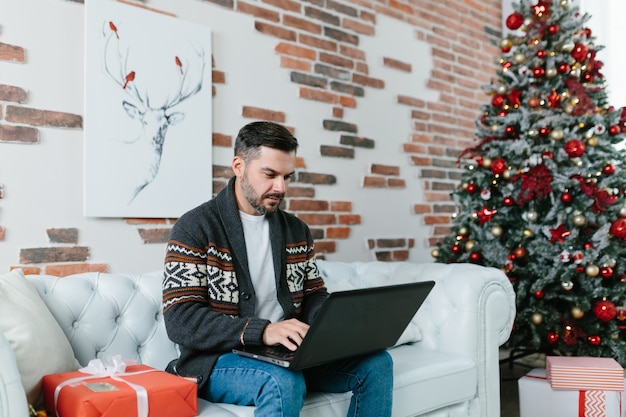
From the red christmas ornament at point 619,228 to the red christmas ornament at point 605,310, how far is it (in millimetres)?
320

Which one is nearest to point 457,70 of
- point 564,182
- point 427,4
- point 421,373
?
point 427,4

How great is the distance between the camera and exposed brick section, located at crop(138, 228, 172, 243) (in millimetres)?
2484

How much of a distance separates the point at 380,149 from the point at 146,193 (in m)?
1.54

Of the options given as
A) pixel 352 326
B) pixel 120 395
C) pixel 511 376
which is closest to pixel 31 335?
pixel 120 395

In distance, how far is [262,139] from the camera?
1804 mm

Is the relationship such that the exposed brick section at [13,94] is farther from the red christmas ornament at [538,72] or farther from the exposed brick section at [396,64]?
the red christmas ornament at [538,72]

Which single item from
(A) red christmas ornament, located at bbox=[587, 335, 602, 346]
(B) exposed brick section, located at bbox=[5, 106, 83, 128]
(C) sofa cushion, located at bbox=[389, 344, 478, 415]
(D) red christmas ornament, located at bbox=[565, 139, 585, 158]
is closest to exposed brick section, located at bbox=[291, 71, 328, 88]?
(B) exposed brick section, located at bbox=[5, 106, 83, 128]

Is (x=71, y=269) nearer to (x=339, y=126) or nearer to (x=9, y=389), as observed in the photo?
(x=9, y=389)

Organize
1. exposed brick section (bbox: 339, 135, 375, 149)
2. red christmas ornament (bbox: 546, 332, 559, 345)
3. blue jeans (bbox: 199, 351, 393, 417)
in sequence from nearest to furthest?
blue jeans (bbox: 199, 351, 393, 417), red christmas ornament (bbox: 546, 332, 559, 345), exposed brick section (bbox: 339, 135, 375, 149)

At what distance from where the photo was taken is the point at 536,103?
3145mm

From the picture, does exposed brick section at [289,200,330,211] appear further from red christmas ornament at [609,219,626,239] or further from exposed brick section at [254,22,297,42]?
red christmas ornament at [609,219,626,239]

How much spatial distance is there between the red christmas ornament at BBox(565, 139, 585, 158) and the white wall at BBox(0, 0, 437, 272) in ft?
3.33

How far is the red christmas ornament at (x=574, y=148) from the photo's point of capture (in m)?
2.91

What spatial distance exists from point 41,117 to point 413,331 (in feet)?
5.35
